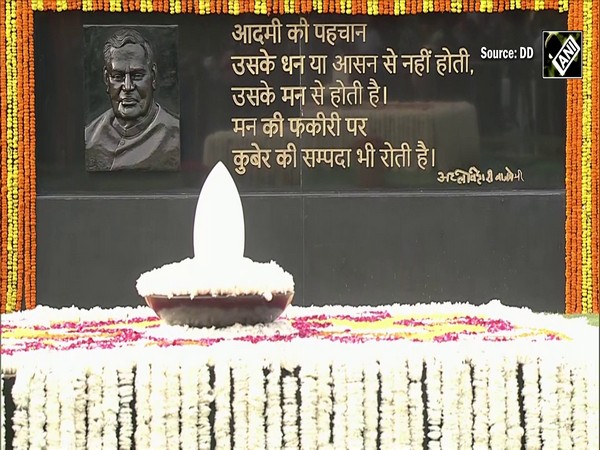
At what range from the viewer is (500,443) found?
127 inches

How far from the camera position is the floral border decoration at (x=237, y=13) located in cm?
779

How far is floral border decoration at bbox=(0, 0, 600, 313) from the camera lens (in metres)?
7.79

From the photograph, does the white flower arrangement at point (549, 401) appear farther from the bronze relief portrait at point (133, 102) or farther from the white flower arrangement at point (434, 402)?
the bronze relief portrait at point (133, 102)

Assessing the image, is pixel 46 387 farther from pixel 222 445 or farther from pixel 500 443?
pixel 500 443

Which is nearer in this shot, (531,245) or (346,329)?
(346,329)

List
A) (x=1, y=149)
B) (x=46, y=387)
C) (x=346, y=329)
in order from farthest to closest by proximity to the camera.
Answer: (x=1, y=149) → (x=346, y=329) → (x=46, y=387)

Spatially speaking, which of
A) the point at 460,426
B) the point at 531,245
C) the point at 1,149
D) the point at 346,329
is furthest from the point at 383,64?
the point at 460,426

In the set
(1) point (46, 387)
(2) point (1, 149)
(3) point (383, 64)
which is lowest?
(1) point (46, 387)

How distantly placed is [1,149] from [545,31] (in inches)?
156

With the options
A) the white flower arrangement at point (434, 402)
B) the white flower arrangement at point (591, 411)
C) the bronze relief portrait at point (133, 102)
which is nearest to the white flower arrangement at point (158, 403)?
the white flower arrangement at point (434, 402)

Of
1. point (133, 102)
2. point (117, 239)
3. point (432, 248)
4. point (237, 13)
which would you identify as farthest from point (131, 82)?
point (432, 248)

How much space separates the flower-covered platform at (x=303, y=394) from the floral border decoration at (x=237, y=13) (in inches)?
184

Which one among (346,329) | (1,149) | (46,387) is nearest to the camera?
(46,387)

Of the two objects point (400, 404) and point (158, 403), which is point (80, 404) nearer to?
point (158, 403)
